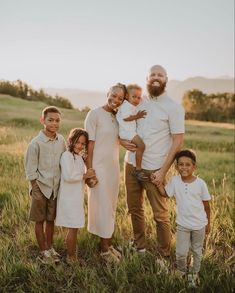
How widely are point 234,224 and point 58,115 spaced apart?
292 centimetres

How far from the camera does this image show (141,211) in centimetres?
513

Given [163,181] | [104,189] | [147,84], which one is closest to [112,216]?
[104,189]

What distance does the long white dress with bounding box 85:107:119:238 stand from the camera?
16.1 ft

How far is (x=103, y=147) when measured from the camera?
194 inches

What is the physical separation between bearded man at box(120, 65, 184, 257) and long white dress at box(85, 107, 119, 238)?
19 cm

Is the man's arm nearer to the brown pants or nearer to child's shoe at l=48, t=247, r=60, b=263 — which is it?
the brown pants

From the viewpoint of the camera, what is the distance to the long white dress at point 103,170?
16.1 ft

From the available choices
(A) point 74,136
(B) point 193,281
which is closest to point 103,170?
(A) point 74,136

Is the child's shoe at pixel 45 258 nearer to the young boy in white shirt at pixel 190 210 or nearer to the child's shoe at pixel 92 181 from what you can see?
the child's shoe at pixel 92 181

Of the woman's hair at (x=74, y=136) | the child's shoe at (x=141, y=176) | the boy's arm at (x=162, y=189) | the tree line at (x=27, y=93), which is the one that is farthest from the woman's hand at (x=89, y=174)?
the tree line at (x=27, y=93)

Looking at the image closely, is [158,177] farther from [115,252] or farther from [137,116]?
[115,252]

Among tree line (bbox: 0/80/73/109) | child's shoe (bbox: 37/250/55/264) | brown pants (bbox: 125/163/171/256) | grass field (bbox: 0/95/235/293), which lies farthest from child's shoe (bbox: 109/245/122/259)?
tree line (bbox: 0/80/73/109)

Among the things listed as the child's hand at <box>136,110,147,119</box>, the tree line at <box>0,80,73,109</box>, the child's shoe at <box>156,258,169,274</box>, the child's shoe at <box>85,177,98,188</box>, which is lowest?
the child's shoe at <box>156,258,169,274</box>

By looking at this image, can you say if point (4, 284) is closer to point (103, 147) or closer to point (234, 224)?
point (103, 147)
